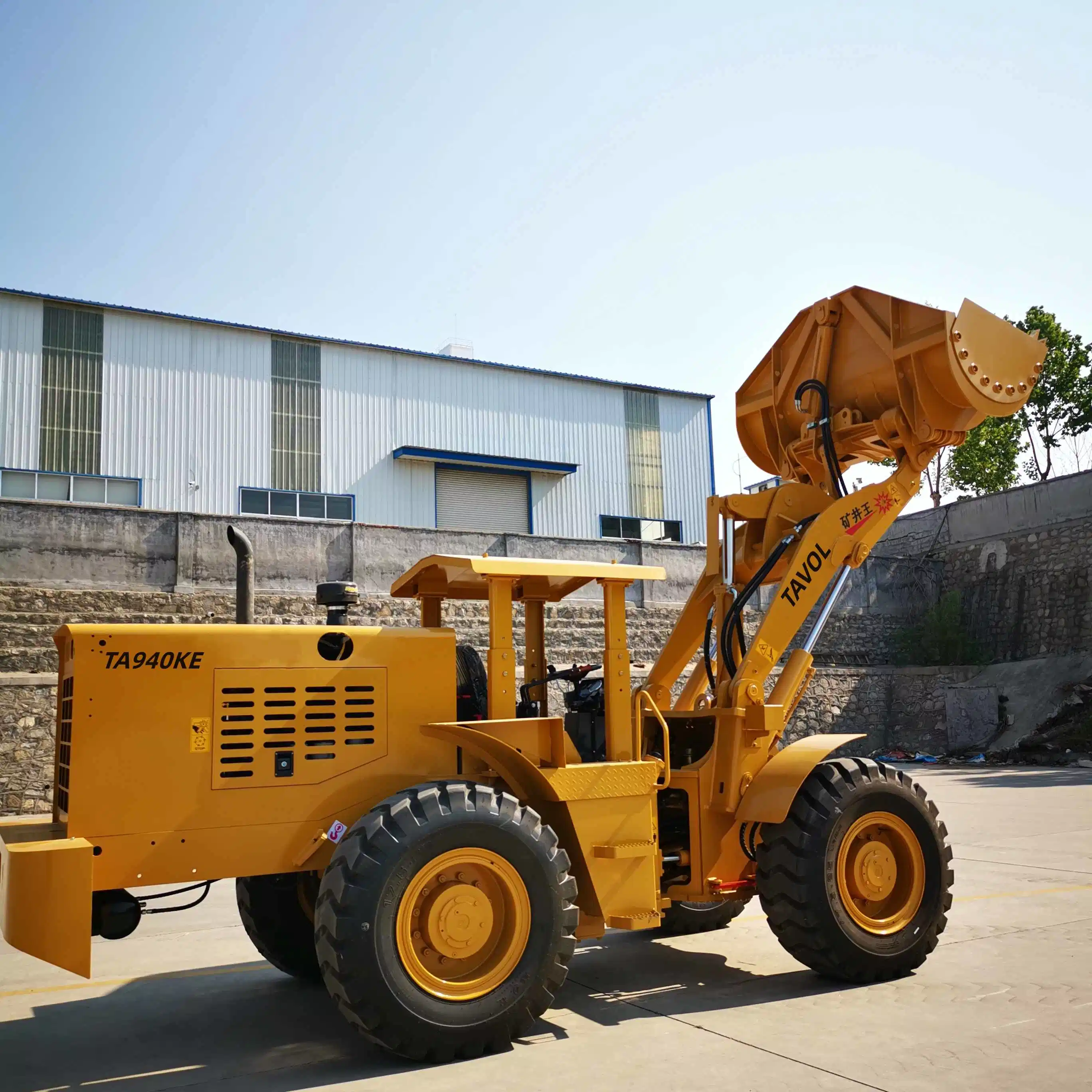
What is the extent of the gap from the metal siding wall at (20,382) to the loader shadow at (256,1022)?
18951 mm

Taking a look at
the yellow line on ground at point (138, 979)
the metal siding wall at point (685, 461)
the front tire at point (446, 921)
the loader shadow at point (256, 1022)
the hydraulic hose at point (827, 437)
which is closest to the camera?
the front tire at point (446, 921)

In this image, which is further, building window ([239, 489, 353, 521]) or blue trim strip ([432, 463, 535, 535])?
blue trim strip ([432, 463, 535, 535])

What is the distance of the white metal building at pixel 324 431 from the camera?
2352 centimetres

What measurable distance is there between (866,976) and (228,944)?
4612 millimetres

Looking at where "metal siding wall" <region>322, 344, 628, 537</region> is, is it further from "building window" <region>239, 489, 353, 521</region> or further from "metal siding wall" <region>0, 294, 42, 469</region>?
"metal siding wall" <region>0, 294, 42, 469</region>

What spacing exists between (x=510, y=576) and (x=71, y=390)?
69.0ft

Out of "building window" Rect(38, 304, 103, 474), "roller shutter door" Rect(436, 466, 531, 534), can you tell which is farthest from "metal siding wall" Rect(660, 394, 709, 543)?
"building window" Rect(38, 304, 103, 474)

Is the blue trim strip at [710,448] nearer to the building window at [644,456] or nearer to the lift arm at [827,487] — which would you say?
the building window at [644,456]

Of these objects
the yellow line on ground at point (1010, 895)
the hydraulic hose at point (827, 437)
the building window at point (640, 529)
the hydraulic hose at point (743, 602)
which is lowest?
the yellow line on ground at point (1010, 895)

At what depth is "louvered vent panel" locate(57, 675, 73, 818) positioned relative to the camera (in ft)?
16.3

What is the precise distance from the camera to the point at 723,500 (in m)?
7.18

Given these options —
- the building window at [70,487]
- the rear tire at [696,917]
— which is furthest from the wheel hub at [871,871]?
the building window at [70,487]

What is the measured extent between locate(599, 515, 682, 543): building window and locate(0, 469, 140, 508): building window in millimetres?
12242

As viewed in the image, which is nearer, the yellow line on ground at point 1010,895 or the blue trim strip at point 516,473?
the yellow line on ground at point 1010,895
